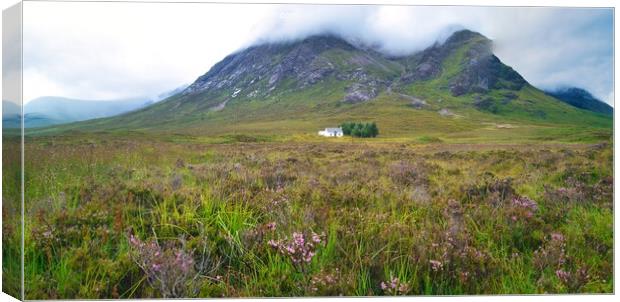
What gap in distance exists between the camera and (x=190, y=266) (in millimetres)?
5613

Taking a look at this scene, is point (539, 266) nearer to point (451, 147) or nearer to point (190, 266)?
point (451, 147)

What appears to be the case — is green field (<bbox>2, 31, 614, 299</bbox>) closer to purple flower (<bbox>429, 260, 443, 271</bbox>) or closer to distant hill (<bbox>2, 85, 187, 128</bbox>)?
purple flower (<bbox>429, 260, 443, 271</bbox>)

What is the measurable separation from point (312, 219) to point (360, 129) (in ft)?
4.69

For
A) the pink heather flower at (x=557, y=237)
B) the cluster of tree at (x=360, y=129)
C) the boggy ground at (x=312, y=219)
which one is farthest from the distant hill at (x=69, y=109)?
the pink heather flower at (x=557, y=237)

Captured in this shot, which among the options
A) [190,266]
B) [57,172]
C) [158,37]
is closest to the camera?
[190,266]

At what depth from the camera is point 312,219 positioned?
606cm

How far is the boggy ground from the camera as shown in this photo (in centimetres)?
566

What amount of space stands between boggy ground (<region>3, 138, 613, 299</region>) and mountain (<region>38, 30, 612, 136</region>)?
33cm

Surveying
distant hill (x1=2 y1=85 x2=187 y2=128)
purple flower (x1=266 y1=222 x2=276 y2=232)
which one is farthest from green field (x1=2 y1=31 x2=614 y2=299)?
distant hill (x1=2 y1=85 x2=187 y2=128)

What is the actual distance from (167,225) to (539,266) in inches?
173

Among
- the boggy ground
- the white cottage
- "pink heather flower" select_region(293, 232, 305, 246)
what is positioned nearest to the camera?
the boggy ground

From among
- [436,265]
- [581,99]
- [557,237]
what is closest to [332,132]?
[436,265]

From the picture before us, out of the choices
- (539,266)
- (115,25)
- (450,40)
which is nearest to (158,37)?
(115,25)

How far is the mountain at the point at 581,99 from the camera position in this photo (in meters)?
6.72
